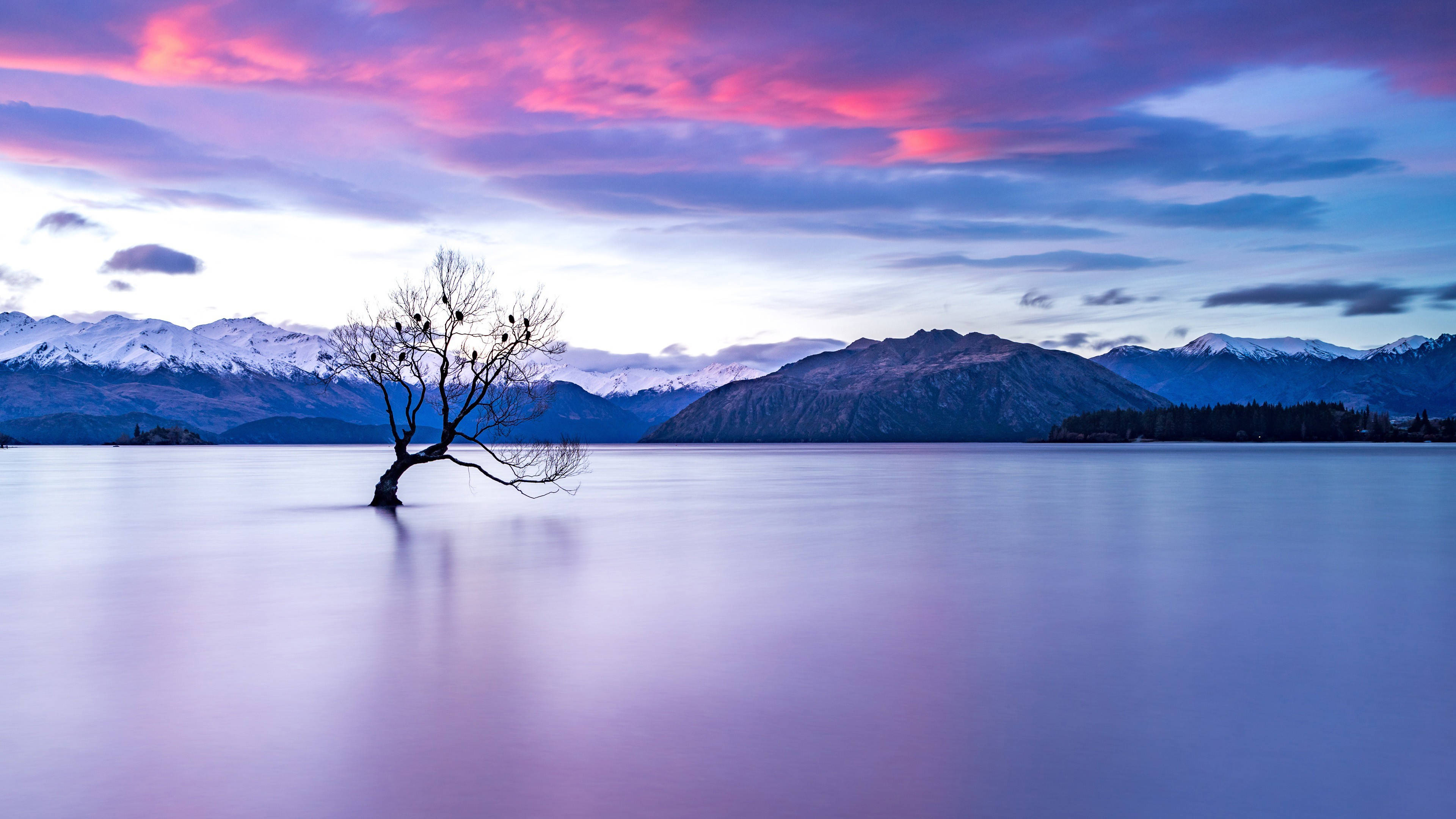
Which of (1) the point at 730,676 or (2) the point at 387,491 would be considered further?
(2) the point at 387,491

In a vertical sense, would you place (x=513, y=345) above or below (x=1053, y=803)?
above

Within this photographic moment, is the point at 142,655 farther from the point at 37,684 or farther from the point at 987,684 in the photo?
the point at 987,684

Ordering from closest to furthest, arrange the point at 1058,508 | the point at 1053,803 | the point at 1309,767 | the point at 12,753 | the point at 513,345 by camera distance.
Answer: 1. the point at 1053,803
2. the point at 1309,767
3. the point at 12,753
4. the point at 513,345
5. the point at 1058,508

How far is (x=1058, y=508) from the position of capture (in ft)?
157

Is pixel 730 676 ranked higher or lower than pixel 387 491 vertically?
lower

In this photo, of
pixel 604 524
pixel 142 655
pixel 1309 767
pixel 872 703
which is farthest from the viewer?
pixel 604 524

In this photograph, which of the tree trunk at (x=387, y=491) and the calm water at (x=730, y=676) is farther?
the tree trunk at (x=387, y=491)

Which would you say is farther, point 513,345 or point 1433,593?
point 513,345

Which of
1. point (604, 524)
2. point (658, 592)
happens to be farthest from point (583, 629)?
point (604, 524)

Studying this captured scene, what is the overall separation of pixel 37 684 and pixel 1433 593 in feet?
82.4

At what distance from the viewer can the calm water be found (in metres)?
9.05

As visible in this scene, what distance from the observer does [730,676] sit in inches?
533

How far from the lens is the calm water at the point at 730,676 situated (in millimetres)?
9055

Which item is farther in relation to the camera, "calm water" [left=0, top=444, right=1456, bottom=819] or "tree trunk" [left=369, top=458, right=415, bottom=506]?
"tree trunk" [left=369, top=458, right=415, bottom=506]
